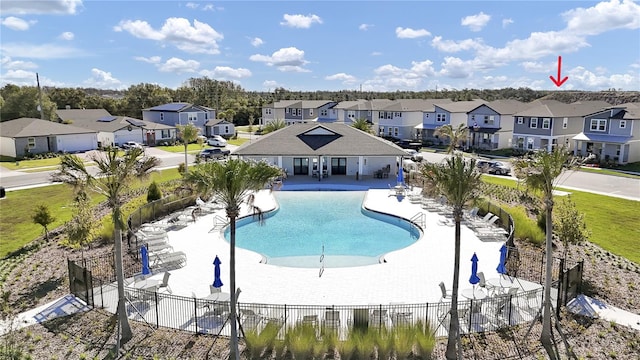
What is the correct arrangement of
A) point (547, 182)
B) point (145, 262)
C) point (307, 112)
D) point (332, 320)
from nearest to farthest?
point (547, 182)
point (332, 320)
point (145, 262)
point (307, 112)

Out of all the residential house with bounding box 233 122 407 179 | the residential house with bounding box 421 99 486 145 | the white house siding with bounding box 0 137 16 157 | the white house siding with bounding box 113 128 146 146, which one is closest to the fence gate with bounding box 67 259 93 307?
the residential house with bounding box 233 122 407 179

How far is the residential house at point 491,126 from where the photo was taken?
2489 inches

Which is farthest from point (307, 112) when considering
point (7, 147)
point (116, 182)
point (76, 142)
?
point (116, 182)

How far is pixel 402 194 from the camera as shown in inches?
1359

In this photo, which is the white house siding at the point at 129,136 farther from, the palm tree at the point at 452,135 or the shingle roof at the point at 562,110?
the shingle roof at the point at 562,110

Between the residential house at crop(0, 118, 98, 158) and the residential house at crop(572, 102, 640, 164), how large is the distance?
63.8m

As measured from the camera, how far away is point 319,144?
42906mm

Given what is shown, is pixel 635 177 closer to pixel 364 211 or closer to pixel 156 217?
pixel 364 211

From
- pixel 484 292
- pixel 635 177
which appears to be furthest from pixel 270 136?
pixel 635 177

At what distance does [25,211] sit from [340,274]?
23587mm

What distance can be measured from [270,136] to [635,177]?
1414 inches

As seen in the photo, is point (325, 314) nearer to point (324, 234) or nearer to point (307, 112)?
point (324, 234)

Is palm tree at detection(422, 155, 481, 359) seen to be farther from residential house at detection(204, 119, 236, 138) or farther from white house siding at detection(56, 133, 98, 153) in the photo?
residential house at detection(204, 119, 236, 138)

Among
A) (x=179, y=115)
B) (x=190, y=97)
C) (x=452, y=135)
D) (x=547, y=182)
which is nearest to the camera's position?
(x=547, y=182)
